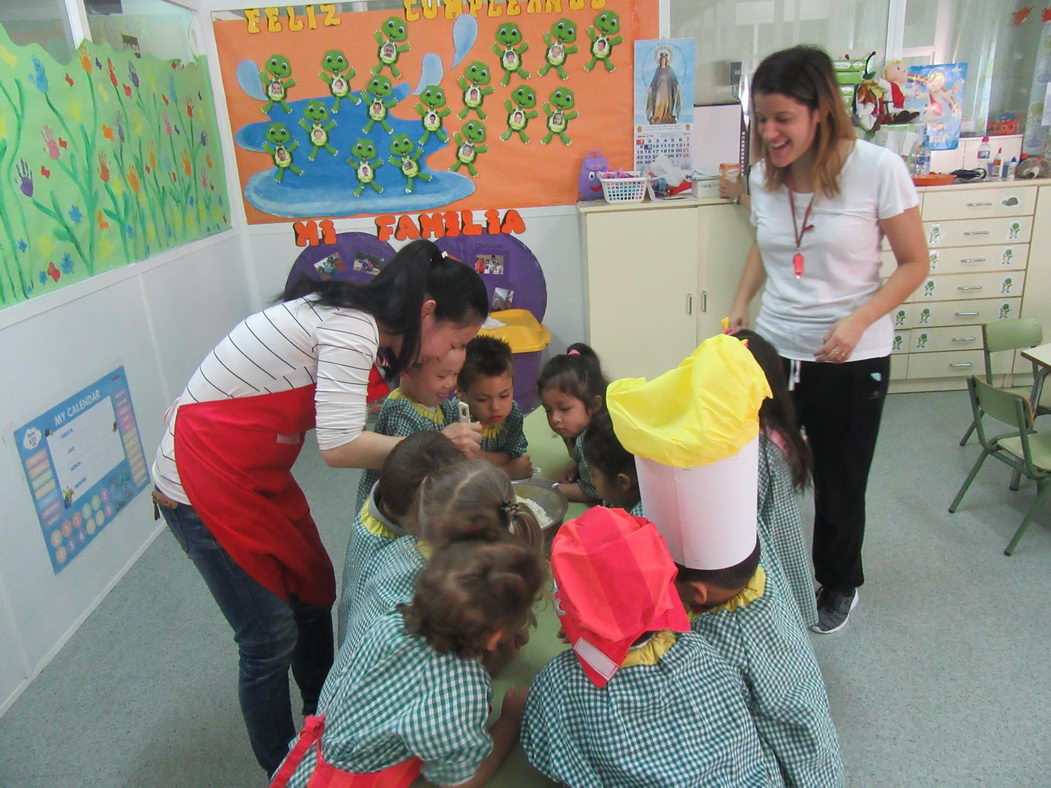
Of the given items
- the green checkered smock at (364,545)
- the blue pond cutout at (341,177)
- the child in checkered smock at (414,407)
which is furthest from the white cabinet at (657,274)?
the green checkered smock at (364,545)

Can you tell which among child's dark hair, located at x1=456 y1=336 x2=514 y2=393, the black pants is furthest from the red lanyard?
child's dark hair, located at x1=456 y1=336 x2=514 y2=393

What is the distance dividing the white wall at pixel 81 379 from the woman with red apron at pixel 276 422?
0.98 meters

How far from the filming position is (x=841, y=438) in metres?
1.87

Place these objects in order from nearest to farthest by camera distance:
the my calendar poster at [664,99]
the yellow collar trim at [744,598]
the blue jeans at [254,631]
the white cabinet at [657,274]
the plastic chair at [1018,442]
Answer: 1. the yellow collar trim at [744,598]
2. the blue jeans at [254,631]
3. the plastic chair at [1018,442]
4. the white cabinet at [657,274]
5. the my calendar poster at [664,99]

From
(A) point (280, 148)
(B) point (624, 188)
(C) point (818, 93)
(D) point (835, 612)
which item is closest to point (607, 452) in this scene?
(C) point (818, 93)

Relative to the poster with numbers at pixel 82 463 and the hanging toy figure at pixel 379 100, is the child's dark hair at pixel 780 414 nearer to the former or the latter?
the poster with numbers at pixel 82 463

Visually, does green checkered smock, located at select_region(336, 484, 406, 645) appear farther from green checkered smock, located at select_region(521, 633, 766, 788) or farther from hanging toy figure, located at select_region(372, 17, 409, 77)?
hanging toy figure, located at select_region(372, 17, 409, 77)

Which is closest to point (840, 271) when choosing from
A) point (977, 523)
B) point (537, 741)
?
point (537, 741)

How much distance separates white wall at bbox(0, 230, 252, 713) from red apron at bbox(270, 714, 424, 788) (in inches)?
54.4

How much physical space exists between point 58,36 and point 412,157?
65.2 inches

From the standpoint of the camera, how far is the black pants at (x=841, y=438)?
1797mm

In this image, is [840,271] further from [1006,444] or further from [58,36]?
[58,36]

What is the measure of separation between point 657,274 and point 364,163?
1.59m

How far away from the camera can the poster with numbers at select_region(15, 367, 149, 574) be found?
220 cm
